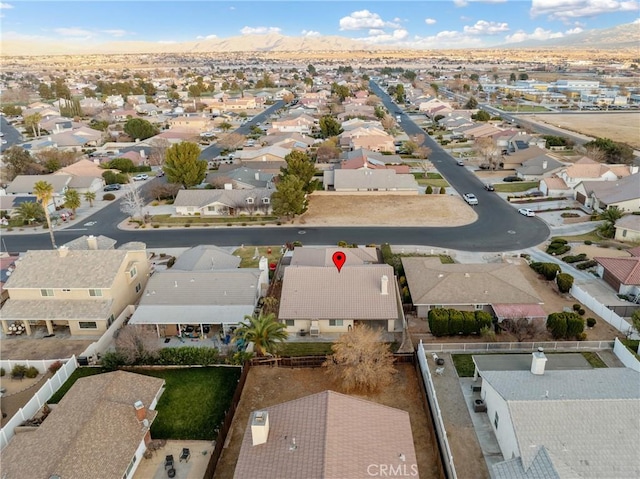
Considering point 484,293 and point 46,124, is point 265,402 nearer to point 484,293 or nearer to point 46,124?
point 484,293

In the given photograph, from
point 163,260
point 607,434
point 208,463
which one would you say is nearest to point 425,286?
point 607,434

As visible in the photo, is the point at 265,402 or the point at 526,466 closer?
the point at 526,466

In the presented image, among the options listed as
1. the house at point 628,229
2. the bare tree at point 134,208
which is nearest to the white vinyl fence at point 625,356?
the house at point 628,229

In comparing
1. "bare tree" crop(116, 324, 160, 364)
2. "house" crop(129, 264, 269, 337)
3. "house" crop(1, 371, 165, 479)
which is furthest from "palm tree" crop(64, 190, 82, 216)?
"house" crop(1, 371, 165, 479)

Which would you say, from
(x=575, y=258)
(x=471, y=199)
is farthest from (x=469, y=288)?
(x=471, y=199)

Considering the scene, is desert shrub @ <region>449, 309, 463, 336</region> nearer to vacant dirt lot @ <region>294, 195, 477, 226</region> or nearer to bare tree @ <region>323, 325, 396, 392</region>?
bare tree @ <region>323, 325, 396, 392</region>

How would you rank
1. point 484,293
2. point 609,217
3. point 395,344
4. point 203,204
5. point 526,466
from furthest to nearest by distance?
point 203,204 < point 609,217 < point 484,293 < point 395,344 < point 526,466

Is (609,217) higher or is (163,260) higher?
(609,217)
